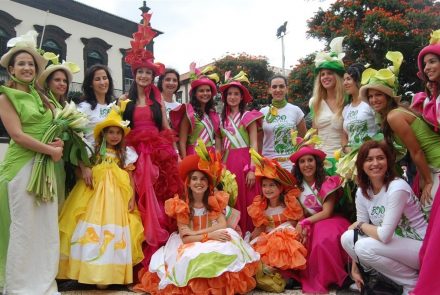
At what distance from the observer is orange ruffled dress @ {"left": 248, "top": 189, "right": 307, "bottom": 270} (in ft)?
13.0

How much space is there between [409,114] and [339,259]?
1.42 m

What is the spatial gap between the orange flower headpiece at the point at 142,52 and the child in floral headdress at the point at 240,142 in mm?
953

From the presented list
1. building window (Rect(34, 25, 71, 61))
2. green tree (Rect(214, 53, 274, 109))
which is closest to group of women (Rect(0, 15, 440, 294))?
green tree (Rect(214, 53, 274, 109))

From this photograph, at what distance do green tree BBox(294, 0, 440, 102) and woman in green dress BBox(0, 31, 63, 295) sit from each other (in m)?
9.35

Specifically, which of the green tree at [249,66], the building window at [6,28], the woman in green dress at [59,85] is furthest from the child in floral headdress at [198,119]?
the building window at [6,28]

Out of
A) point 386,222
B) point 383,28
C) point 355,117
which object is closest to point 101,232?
point 386,222

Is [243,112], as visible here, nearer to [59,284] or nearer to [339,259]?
[339,259]

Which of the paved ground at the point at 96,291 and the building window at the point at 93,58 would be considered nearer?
the paved ground at the point at 96,291

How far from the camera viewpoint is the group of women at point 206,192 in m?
3.51

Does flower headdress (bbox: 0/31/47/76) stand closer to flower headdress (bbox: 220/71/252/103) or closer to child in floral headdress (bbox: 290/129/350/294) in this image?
flower headdress (bbox: 220/71/252/103)

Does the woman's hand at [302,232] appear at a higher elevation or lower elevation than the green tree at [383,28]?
lower

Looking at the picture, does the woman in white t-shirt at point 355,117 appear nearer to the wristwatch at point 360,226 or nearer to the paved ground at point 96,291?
the wristwatch at point 360,226

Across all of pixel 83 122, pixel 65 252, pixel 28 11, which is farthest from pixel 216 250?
pixel 28 11

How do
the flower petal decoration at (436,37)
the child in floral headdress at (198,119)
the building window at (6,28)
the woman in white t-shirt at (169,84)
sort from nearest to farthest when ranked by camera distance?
the flower petal decoration at (436,37), the child in floral headdress at (198,119), the woman in white t-shirt at (169,84), the building window at (6,28)
